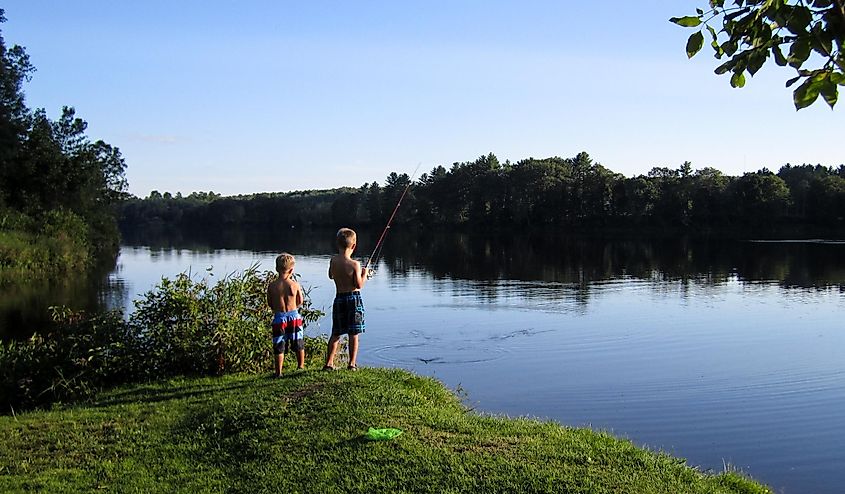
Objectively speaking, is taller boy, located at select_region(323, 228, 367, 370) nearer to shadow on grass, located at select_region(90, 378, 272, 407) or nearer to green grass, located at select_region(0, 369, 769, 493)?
green grass, located at select_region(0, 369, 769, 493)

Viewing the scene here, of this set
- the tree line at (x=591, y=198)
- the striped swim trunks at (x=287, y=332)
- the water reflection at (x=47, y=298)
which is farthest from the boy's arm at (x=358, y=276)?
the tree line at (x=591, y=198)

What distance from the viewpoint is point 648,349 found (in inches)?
687

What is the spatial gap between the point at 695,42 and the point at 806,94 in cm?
53

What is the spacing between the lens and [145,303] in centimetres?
1053

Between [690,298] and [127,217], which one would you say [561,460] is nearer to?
[690,298]

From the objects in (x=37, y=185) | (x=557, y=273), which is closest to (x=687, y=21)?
(x=557, y=273)

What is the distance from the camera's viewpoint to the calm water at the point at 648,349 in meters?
10.6

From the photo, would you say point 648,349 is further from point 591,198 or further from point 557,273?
point 591,198

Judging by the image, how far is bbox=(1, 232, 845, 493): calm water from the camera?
10617mm

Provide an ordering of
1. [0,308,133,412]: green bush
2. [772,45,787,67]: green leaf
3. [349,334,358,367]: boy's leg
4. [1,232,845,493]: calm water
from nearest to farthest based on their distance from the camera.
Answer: [772,45,787,67]: green leaf < [349,334,358,367]: boy's leg < [0,308,133,412]: green bush < [1,232,845,493]: calm water

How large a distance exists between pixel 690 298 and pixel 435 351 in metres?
14.1

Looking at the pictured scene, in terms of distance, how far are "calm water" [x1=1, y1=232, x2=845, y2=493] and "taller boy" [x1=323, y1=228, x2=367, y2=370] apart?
10.1 feet

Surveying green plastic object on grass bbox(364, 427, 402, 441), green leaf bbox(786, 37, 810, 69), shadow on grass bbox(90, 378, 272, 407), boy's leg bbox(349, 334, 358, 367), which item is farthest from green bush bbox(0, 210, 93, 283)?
green leaf bbox(786, 37, 810, 69)

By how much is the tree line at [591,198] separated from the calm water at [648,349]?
136ft
